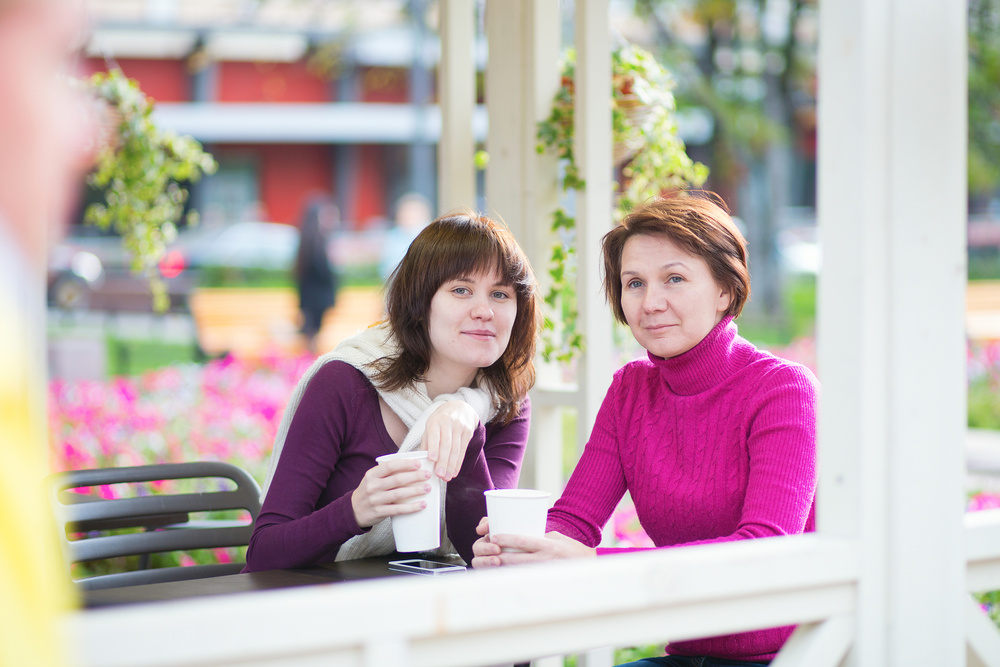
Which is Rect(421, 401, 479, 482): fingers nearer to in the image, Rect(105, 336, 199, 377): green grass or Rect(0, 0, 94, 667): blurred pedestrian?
Rect(0, 0, 94, 667): blurred pedestrian

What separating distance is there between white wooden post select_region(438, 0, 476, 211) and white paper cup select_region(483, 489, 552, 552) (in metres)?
1.61

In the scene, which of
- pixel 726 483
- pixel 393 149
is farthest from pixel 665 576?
pixel 393 149

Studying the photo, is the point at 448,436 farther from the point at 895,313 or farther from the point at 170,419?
the point at 170,419

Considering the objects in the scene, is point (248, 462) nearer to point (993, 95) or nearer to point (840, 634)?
point (840, 634)

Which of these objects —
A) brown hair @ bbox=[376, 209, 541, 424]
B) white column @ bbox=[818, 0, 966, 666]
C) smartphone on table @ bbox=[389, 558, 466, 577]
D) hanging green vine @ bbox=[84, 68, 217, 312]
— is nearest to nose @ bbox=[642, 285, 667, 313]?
brown hair @ bbox=[376, 209, 541, 424]

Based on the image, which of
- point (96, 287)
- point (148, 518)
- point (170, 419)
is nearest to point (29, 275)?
point (148, 518)

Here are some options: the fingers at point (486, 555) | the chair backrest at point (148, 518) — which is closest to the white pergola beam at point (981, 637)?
the fingers at point (486, 555)

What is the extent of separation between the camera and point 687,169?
329cm

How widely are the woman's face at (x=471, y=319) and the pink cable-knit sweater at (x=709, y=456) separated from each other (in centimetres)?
29

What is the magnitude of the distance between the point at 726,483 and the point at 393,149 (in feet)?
68.2

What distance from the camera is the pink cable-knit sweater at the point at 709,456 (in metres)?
1.81

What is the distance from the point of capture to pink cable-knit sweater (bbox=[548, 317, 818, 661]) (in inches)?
71.2

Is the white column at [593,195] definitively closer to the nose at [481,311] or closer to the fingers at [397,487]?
the nose at [481,311]

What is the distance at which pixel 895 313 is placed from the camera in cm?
146
